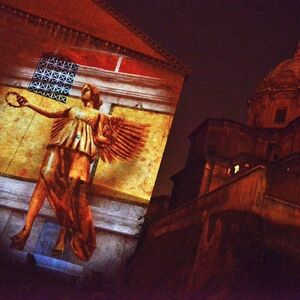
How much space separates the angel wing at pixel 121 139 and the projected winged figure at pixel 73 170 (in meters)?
0.04

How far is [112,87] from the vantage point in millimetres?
11453

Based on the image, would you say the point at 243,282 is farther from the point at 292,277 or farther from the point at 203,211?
the point at 203,211

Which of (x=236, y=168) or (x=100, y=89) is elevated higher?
(x=236, y=168)

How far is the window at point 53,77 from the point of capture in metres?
11.4

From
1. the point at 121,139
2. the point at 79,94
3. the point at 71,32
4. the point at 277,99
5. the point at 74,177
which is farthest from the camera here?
the point at 277,99

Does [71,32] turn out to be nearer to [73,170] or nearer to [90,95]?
[90,95]

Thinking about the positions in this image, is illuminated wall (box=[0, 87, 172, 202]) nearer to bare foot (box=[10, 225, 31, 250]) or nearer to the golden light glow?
the golden light glow

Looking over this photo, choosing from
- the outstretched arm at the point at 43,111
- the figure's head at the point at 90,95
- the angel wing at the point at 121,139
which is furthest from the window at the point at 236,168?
the outstretched arm at the point at 43,111

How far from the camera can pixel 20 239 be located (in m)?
9.34

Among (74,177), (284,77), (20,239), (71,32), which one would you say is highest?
(284,77)

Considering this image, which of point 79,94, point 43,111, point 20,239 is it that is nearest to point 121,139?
point 79,94

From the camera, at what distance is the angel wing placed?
10.3 m

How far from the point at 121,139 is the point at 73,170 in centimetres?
165

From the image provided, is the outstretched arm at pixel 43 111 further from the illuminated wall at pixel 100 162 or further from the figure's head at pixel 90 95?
Result: the illuminated wall at pixel 100 162
